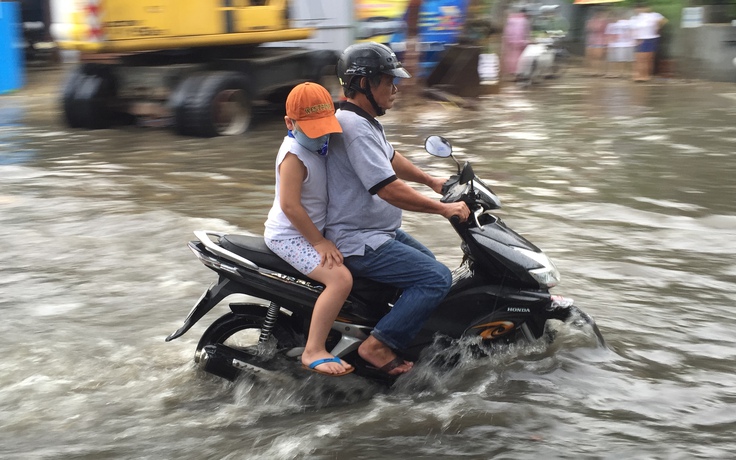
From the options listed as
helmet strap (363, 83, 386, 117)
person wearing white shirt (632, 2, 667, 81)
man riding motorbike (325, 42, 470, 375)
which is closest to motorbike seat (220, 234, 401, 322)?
man riding motorbike (325, 42, 470, 375)

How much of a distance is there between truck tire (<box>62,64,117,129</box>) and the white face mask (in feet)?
31.3

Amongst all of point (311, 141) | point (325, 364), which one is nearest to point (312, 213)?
point (311, 141)

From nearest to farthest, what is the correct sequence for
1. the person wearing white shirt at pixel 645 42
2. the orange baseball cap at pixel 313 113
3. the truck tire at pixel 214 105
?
the orange baseball cap at pixel 313 113 < the truck tire at pixel 214 105 < the person wearing white shirt at pixel 645 42

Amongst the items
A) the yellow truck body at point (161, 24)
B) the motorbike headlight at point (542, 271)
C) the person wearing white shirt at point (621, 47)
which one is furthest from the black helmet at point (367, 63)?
the person wearing white shirt at point (621, 47)

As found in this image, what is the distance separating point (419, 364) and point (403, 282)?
1.71ft

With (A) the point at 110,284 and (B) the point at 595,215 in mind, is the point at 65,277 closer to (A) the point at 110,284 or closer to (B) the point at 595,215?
(A) the point at 110,284

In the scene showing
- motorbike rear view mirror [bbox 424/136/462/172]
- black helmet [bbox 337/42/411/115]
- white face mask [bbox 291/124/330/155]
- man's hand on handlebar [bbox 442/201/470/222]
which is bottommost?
man's hand on handlebar [bbox 442/201/470/222]

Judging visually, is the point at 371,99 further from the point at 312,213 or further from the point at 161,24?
the point at 161,24

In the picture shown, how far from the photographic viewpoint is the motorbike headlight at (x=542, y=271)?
416cm

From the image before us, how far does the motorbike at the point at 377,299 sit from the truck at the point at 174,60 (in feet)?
25.8

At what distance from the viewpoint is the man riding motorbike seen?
12.9ft

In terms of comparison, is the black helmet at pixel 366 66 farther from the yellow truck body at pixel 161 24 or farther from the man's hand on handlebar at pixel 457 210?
the yellow truck body at pixel 161 24

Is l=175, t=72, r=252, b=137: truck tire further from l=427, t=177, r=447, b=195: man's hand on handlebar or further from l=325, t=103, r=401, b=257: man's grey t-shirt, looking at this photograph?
l=325, t=103, r=401, b=257: man's grey t-shirt

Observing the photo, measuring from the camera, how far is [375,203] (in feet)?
13.5
